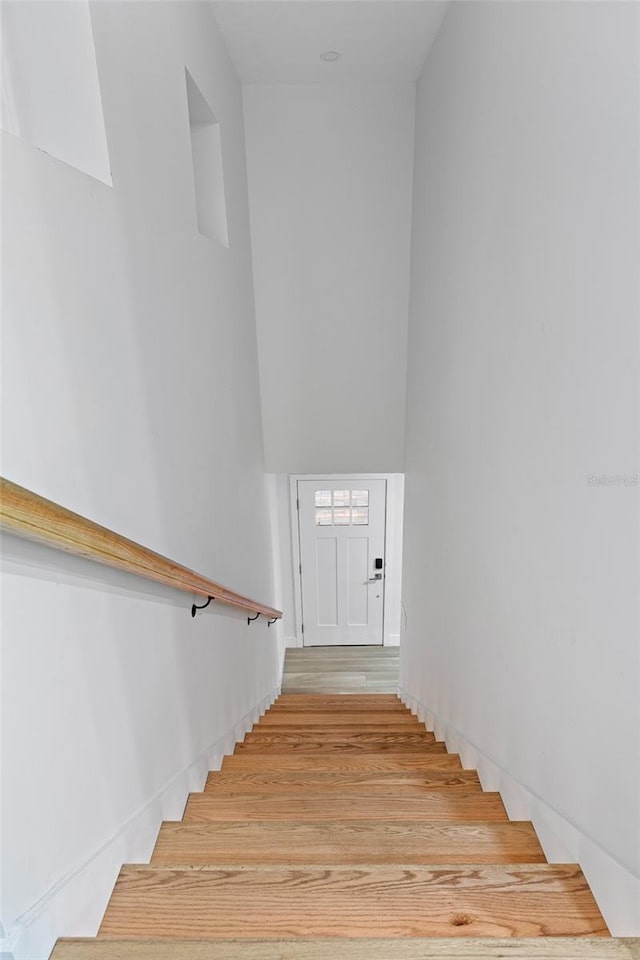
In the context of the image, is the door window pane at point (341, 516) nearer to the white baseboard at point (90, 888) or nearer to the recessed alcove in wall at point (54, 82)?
the white baseboard at point (90, 888)

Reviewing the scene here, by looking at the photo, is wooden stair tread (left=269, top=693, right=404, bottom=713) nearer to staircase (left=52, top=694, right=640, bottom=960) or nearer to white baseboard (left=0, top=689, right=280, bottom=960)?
staircase (left=52, top=694, right=640, bottom=960)

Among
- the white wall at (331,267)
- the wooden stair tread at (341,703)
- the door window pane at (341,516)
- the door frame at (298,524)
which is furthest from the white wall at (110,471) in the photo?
the door window pane at (341,516)

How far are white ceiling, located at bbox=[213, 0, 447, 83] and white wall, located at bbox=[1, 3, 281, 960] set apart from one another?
15.6 inches

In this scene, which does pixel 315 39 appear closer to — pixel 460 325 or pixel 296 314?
pixel 296 314

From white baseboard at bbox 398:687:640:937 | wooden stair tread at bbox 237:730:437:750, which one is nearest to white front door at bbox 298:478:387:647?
wooden stair tread at bbox 237:730:437:750

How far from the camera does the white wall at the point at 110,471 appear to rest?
0.99m

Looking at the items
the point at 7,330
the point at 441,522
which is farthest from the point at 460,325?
the point at 7,330

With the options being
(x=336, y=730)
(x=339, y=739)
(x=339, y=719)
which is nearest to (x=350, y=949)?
(x=339, y=739)

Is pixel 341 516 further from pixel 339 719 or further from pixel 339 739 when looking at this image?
pixel 339 739

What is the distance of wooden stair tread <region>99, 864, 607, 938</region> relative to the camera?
1137mm

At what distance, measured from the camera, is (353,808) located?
1.79m

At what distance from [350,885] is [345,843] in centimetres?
29

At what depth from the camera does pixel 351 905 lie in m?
1.18

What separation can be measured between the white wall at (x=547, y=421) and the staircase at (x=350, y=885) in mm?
123
